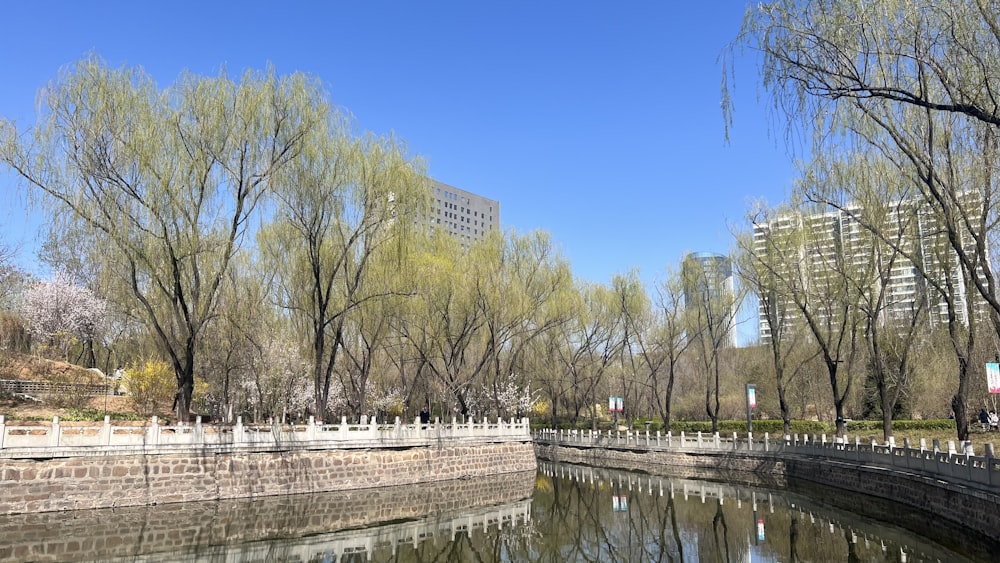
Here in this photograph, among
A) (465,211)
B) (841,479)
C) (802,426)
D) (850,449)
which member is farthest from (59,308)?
(465,211)

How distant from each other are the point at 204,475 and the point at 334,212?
26.7ft

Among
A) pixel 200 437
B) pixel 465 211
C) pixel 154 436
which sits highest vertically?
pixel 465 211

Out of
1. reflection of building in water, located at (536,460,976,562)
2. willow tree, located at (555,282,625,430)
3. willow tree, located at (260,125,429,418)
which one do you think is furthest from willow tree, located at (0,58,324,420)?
willow tree, located at (555,282,625,430)

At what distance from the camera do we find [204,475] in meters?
16.6

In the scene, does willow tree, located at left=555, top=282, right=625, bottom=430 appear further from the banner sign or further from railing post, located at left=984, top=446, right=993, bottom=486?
railing post, located at left=984, top=446, right=993, bottom=486

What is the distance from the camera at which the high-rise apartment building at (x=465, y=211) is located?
77.3 meters

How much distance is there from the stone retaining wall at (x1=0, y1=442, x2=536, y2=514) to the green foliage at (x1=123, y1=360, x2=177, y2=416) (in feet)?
26.2

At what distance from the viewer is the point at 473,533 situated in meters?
15.1

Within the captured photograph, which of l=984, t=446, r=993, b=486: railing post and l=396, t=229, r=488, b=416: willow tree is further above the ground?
l=396, t=229, r=488, b=416: willow tree

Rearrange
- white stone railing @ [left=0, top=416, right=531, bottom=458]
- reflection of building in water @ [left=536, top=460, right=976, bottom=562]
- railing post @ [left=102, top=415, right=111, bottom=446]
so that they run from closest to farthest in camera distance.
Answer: reflection of building in water @ [left=536, top=460, right=976, bottom=562], white stone railing @ [left=0, top=416, right=531, bottom=458], railing post @ [left=102, top=415, right=111, bottom=446]

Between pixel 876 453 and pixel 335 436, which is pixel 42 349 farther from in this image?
pixel 876 453

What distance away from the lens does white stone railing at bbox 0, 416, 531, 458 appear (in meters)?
14.5

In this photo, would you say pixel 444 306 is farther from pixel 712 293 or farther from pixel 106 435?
pixel 712 293

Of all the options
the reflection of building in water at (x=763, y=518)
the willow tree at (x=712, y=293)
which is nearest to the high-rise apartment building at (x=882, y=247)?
the willow tree at (x=712, y=293)
